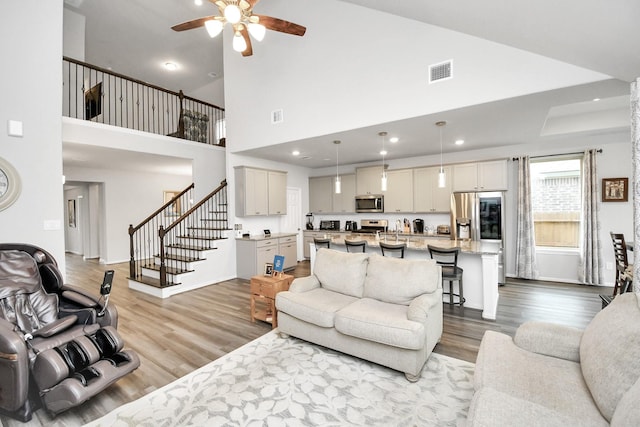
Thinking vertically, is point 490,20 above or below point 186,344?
above

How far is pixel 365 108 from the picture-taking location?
422cm

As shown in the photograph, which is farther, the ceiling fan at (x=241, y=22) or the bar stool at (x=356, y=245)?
the bar stool at (x=356, y=245)

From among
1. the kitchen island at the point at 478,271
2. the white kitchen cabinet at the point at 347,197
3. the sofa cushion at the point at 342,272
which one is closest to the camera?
the sofa cushion at the point at 342,272

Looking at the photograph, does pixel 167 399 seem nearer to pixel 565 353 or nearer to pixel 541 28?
pixel 565 353

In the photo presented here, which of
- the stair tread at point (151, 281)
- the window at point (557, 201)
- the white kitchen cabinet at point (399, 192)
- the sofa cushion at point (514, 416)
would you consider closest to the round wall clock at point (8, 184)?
the stair tread at point (151, 281)

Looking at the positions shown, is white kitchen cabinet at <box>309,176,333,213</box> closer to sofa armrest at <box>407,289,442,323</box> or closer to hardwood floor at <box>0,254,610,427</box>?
hardwood floor at <box>0,254,610,427</box>

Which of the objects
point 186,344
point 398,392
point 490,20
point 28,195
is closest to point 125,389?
point 186,344

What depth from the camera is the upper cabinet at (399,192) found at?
673cm

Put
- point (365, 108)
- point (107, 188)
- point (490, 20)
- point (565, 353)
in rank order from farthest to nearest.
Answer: point (107, 188), point (365, 108), point (490, 20), point (565, 353)

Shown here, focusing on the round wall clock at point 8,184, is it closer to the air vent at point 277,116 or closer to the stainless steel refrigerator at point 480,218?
the air vent at point 277,116

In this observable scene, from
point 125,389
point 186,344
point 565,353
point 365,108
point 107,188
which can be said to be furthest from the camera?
point 107,188

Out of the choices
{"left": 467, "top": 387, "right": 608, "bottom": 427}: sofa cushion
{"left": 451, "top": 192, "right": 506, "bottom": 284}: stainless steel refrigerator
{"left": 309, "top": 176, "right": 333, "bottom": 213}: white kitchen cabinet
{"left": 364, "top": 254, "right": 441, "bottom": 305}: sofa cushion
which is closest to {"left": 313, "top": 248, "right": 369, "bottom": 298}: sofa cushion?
{"left": 364, "top": 254, "right": 441, "bottom": 305}: sofa cushion

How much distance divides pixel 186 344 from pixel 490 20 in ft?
15.1

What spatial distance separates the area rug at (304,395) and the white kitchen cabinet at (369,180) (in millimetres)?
4871
